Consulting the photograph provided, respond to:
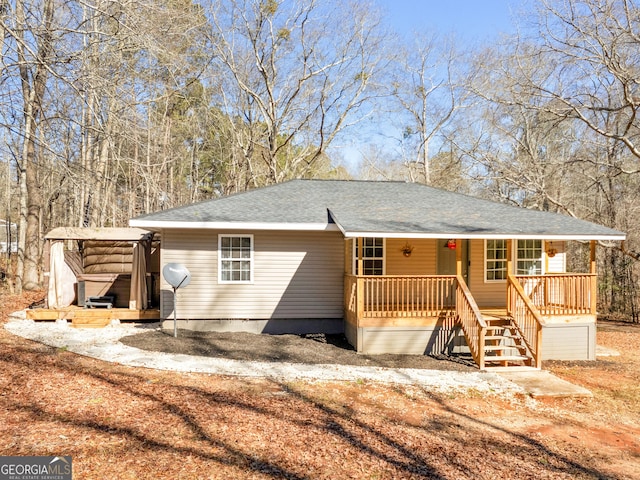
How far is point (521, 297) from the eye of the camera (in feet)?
32.7

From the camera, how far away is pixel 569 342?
10.6 meters

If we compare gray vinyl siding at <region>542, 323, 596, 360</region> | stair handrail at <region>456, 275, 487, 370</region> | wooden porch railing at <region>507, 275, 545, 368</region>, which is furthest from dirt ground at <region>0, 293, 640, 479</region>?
gray vinyl siding at <region>542, 323, 596, 360</region>

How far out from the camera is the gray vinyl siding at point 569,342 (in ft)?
34.7

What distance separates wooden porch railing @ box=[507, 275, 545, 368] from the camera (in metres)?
9.41

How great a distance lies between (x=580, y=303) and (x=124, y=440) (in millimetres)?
9779

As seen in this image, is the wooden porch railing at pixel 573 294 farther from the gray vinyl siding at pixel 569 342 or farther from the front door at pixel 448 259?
the front door at pixel 448 259

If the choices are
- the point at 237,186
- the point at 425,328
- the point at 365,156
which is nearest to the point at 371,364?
the point at 425,328

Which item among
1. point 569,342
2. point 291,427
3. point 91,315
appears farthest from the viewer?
point 91,315

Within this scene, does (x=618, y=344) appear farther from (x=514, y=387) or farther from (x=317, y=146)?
(x=317, y=146)

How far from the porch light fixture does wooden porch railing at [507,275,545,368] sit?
8.25ft

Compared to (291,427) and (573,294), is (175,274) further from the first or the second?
(573,294)

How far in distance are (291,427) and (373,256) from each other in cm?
690

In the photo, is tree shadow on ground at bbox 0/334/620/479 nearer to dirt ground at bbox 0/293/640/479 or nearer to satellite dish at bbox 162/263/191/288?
dirt ground at bbox 0/293/640/479

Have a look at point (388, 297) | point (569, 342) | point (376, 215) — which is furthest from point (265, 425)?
point (569, 342)
